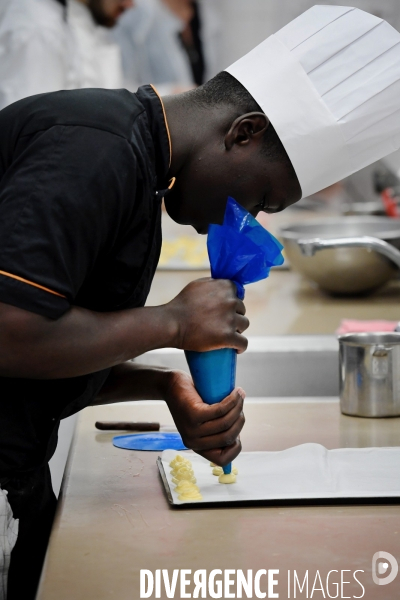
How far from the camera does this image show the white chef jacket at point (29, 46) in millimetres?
3193

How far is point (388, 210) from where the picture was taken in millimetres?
3426

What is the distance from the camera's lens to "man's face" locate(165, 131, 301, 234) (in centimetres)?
119

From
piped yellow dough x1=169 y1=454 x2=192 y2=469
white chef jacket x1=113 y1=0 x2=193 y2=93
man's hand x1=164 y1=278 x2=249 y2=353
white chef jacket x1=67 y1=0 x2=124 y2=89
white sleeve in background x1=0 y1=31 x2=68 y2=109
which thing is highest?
white chef jacket x1=113 y1=0 x2=193 y2=93

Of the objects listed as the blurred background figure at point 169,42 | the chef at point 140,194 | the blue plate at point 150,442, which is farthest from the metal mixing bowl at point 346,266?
the blurred background figure at point 169,42

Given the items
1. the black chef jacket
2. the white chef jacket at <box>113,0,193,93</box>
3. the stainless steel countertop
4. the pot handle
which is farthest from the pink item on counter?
the white chef jacket at <box>113,0,193,93</box>

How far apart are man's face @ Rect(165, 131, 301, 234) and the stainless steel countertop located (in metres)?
0.45

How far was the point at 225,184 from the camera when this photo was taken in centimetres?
120

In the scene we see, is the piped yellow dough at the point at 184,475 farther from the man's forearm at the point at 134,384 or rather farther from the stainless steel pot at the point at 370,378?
the stainless steel pot at the point at 370,378

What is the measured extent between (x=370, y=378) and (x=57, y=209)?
872mm

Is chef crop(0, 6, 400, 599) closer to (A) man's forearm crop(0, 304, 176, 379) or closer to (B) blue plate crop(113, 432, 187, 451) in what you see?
(A) man's forearm crop(0, 304, 176, 379)

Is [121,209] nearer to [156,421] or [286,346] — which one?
[156,421]

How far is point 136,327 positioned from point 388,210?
2.55 meters

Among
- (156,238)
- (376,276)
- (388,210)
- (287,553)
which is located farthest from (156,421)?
(388,210)

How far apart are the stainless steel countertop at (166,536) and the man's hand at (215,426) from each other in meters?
0.09
